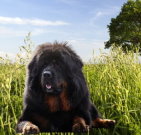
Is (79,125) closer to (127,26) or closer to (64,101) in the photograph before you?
(64,101)

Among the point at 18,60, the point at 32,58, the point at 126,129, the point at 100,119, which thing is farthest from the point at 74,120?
the point at 126,129

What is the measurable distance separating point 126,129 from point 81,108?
2.48 metres

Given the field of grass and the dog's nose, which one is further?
the field of grass

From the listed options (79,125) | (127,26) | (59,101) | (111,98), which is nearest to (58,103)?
(59,101)

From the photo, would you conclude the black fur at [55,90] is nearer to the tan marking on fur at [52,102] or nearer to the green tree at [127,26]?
the tan marking on fur at [52,102]

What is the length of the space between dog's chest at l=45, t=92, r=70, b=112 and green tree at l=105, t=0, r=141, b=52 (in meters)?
29.4

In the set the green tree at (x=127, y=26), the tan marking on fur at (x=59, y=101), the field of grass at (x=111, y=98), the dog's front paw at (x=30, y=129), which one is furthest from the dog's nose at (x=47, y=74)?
the green tree at (x=127, y=26)

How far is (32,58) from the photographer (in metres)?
1.50

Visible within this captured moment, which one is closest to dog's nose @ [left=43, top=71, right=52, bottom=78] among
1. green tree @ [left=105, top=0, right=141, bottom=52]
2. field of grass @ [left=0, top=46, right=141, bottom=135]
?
field of grass @ [left=0, top=46, right=141, bottom=135]

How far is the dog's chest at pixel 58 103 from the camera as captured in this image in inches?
57.1

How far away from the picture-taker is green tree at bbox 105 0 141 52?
101 ft

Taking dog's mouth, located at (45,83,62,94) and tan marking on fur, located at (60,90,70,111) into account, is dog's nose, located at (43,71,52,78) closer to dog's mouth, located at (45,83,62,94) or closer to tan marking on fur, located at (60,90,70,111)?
dog's mouth, located at (45,83,62,94)

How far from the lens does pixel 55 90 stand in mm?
1432

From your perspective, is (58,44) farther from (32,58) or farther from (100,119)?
(100,119)
